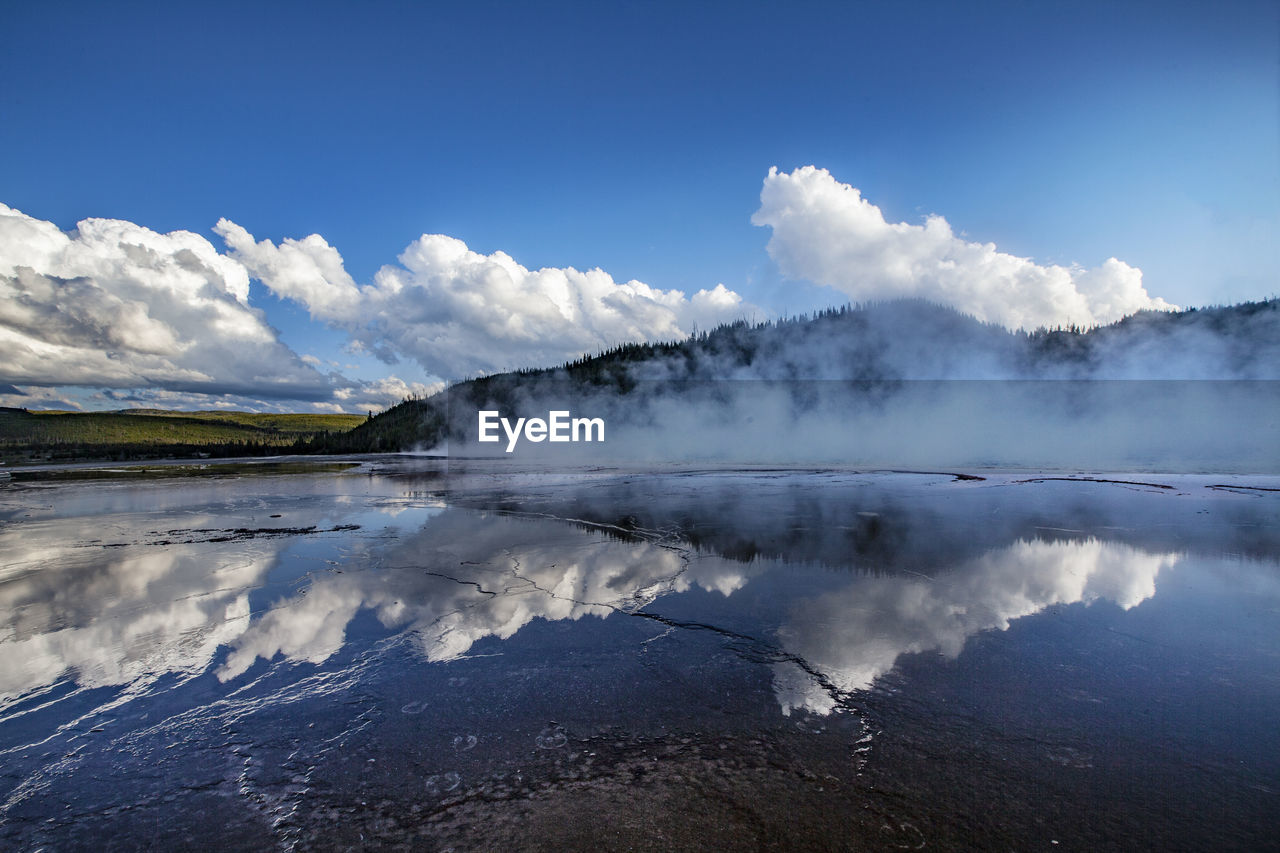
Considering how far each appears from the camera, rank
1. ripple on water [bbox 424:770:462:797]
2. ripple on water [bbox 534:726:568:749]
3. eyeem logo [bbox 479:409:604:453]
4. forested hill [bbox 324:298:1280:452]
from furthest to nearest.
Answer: eyeem logo [bbox 479:409:604:453] → forested hill [bbox 324:298:1280:452] → ripple on water [bbox 534:726:568:749] → ripple on water [bbox 424:770:462:797]

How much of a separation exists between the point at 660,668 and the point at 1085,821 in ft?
7.61

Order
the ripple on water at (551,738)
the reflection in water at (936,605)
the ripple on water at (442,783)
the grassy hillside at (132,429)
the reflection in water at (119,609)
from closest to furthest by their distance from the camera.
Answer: the ripple on water at (442,783) < the ripple on water at (551,738) < the reflection in water at (936,605) < the reflection in water at (119,609) < the grassy hillside at (132,429)

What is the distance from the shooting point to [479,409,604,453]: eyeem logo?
2808 inches

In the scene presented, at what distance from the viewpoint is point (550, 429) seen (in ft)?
264

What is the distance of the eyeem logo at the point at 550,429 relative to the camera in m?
71.3

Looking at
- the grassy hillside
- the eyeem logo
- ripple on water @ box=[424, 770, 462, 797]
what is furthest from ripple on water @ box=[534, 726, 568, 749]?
the grassy hillside

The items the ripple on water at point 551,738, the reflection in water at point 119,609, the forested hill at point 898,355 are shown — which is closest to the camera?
the ripple on water at point 551,738

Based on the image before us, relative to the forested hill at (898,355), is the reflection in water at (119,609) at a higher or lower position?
lower

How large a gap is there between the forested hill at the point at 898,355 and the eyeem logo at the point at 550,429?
8682mm

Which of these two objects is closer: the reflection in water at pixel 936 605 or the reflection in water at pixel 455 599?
the reflection in water at pixel 936 605

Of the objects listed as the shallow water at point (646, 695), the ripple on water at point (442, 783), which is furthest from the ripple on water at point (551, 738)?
the ripple on water at point (442, 783)

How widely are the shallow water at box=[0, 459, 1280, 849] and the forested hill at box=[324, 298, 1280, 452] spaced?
229 feet

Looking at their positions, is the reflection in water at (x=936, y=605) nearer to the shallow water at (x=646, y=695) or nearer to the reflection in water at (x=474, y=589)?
the shallow water at (x=646, y=695)

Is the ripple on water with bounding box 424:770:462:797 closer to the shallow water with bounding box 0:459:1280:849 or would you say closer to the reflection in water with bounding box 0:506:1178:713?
the shallow water with bounding box 0:459:1280:849
